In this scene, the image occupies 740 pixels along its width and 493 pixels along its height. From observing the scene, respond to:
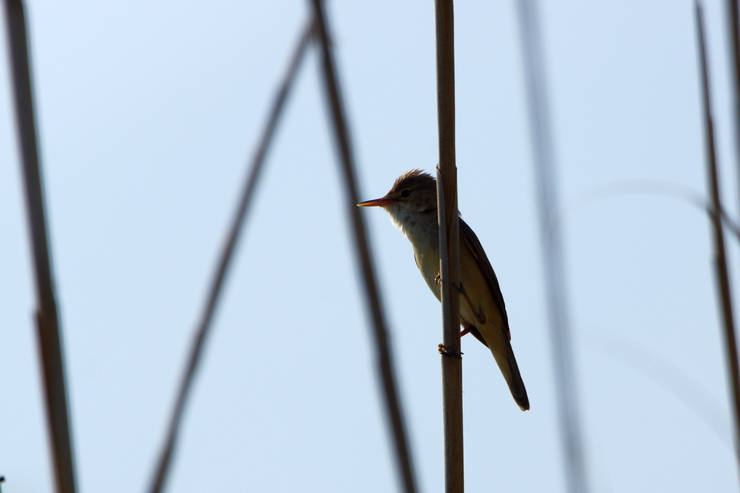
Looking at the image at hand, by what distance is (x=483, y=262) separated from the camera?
16.9 ft

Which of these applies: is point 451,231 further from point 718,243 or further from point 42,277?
point 42,277

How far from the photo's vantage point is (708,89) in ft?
8.51

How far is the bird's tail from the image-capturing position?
204 inches

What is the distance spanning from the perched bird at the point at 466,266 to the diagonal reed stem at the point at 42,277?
11.7ft

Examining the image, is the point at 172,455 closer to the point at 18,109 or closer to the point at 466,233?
the point at 18,109

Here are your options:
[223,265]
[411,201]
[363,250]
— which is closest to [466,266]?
[411,201]

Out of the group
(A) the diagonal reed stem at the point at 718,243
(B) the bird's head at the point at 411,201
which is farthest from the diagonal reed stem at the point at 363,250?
(B) the bird's head at the point at 411,201

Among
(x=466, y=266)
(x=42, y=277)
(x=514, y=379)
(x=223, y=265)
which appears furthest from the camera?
(x=514, y=379)

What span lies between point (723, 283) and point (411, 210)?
8.75ft

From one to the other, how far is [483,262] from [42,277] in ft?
13.2

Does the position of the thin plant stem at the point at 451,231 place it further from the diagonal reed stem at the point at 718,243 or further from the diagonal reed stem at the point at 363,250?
the diagonal reed stem at the point at 718,243

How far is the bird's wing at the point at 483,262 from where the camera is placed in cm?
503

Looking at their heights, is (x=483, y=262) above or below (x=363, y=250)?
above

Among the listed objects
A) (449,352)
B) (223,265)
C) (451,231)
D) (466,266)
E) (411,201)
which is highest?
(411,201)
